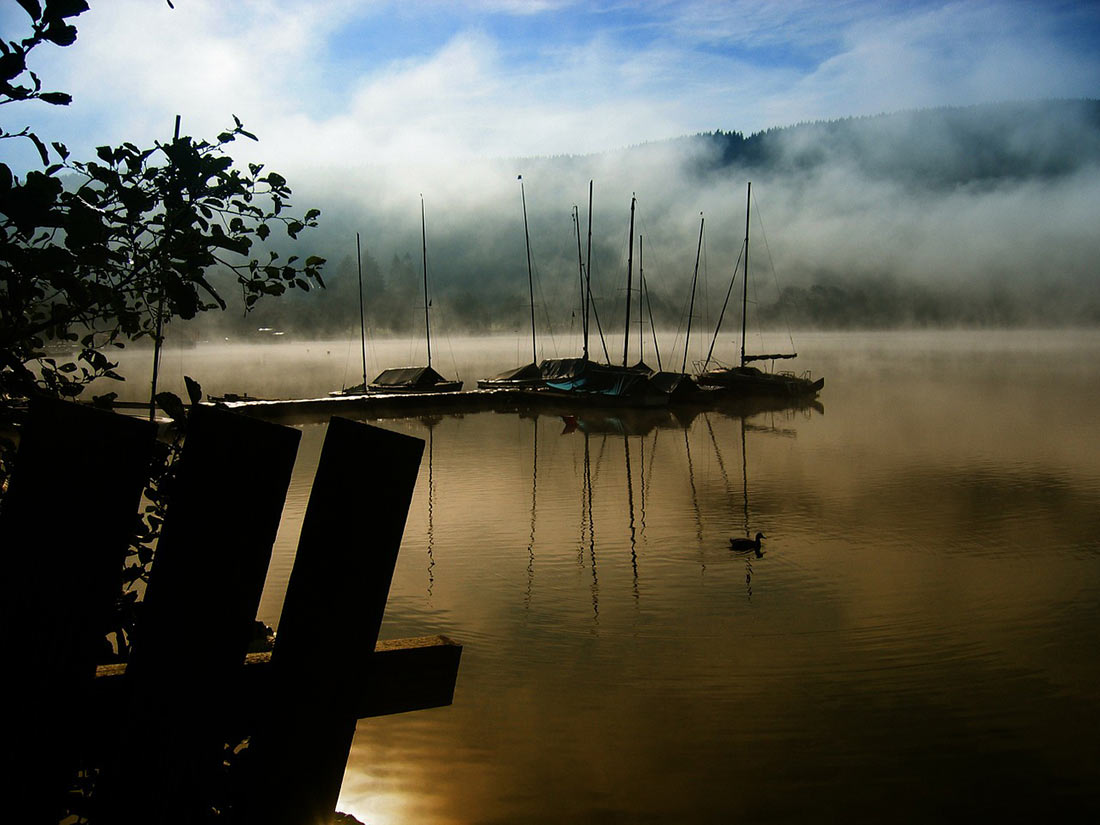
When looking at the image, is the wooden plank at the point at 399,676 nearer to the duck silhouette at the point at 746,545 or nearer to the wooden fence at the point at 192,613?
the wooden fence at the point at 192,613

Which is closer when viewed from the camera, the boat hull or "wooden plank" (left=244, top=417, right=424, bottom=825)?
"wooden plank" (left=244, top=417, right=424, bottom=825)

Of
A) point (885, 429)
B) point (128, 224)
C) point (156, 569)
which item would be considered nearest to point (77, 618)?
point (156, 569)

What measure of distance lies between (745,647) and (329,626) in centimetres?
1123

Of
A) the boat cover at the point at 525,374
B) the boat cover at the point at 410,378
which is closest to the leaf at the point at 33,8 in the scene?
the boat cover at the point at 410,378

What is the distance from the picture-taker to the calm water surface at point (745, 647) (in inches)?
328

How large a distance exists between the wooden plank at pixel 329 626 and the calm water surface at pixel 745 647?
6.69 meters

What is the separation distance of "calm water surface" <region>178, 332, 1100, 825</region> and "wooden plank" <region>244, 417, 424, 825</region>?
263 inches

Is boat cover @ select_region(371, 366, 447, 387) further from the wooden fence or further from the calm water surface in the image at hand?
the wooden fence

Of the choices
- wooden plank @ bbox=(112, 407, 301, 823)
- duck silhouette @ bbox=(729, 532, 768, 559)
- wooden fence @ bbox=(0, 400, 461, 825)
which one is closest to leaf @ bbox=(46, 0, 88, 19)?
wooden fence @ bbox=(0, 400, 461, 825)

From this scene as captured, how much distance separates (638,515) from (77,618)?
21188mm

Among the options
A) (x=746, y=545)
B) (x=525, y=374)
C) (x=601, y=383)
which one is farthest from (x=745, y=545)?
(x=525, y=374)

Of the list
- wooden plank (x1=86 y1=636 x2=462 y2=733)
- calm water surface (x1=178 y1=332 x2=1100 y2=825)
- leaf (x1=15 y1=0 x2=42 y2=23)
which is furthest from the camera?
calm water surface (x1=178 y1=332 x2=1100 y2=825)

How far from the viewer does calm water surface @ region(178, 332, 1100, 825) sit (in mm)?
8336

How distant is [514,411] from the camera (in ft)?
167
